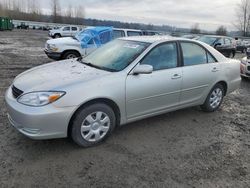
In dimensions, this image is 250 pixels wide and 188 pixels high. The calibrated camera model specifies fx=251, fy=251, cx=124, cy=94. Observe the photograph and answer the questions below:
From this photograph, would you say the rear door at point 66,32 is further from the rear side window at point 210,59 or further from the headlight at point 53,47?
the rear side window at point 210,59

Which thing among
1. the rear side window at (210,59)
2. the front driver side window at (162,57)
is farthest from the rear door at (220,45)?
the front driver side window at (162,57)

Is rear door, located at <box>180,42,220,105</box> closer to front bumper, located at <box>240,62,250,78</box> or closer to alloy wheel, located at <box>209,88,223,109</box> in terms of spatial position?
alloy wheel, located at <box>209,88,223,109</box>

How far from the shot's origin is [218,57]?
5.09 m

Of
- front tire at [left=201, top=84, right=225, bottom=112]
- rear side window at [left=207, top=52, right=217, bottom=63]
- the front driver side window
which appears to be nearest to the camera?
the front driver side window

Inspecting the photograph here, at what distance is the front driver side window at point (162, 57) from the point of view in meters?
4.06

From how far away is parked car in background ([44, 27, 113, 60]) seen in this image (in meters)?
9.80

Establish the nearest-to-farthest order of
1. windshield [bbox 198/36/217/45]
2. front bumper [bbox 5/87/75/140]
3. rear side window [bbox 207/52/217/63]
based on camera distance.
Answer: front bumper [bbox 5/87/75/140], rear side window [bbox 207/52/217/63], windshield [bbox 198/36/217/45]

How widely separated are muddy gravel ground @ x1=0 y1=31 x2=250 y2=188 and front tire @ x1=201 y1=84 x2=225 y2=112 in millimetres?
527

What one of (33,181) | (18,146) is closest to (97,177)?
(33,181)

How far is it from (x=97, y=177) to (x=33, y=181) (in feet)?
2.36

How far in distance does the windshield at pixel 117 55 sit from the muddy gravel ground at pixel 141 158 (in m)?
1.10

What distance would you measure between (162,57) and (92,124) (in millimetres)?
1662

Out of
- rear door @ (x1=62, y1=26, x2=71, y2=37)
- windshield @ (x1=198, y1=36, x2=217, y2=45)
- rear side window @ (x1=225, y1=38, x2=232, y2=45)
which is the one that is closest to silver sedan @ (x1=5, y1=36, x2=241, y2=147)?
windshield @ (x1=198, y1=36, x2=217, y2=45)

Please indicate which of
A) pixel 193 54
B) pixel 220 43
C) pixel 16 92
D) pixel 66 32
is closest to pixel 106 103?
pixel 16 92
